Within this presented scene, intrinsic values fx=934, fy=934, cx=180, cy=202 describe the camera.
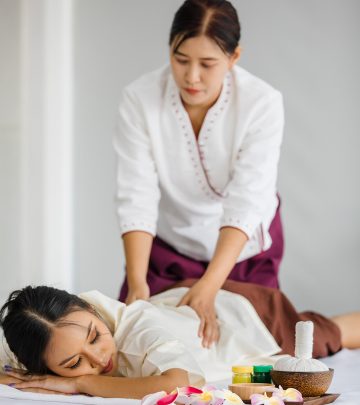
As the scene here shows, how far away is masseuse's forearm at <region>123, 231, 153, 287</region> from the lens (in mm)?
A: 2527

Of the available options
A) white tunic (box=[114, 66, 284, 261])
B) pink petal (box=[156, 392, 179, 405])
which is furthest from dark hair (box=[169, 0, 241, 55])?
pink petal (box=[156, 392, 179, 405])

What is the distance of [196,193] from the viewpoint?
2.78 metres

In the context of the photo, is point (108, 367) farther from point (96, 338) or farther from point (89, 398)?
point (89, 398)

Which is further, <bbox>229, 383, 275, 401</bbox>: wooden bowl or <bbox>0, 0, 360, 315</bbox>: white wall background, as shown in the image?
<bbox>0, 0, 360, 315</bbox>: white wall background

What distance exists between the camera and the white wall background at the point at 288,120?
4051 mm

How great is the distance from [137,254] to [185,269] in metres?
0.25

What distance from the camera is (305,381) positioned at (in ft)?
5.65

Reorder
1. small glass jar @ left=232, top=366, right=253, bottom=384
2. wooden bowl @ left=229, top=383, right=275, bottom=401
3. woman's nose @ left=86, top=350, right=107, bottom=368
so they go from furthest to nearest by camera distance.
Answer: woman's nose @ left=86, top=350, right=107, bottom=368, small glass jar @ left=232, top=366, right=253, bottom=384, wooden bowl @ left=229, top=383, right=275, bottom=401

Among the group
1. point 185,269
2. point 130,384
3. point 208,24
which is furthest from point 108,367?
point 208,24

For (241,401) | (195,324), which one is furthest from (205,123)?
(241,401)

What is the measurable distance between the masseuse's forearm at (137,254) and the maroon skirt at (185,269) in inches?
5.9

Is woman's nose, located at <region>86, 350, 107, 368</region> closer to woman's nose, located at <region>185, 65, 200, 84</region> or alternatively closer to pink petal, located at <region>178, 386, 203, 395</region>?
pink petal, located at <region>178, 386, 203, 395</region>

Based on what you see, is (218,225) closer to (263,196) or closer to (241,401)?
(263,196)

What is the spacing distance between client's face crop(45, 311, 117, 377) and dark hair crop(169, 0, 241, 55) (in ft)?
2.80
